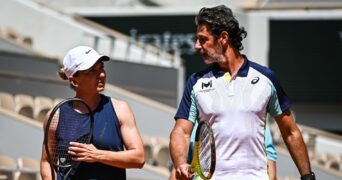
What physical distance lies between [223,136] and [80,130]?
2.33 feet

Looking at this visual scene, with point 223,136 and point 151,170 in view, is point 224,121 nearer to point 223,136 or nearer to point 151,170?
point 223,136

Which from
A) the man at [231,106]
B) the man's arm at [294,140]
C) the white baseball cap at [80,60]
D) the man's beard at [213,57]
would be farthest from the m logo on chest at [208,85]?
the white baseball cap at [80,60]

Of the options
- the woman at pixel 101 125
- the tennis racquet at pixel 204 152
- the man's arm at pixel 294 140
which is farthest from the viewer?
the man's arm at pixel 294 140

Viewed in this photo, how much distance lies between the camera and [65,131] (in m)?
5.16

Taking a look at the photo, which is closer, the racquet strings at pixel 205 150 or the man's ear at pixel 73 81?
the racquet strings at pixel 205 150

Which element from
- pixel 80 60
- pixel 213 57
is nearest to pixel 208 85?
pixel 213 57

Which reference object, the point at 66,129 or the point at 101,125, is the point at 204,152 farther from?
the point at 66,129

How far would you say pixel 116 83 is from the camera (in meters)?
18.0

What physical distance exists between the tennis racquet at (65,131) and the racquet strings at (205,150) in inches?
21.8

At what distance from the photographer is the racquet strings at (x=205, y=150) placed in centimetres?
486

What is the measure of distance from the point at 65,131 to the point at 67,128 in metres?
0.02

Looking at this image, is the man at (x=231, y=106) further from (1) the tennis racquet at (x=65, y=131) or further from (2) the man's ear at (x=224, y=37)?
(1) the tennis racquet at (x=65, y=131)

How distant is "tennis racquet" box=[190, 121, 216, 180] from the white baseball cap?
638mm

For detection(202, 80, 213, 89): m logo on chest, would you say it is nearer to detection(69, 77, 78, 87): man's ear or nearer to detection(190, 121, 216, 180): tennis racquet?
detection(190, 121, 216, 180): tennis racquet
